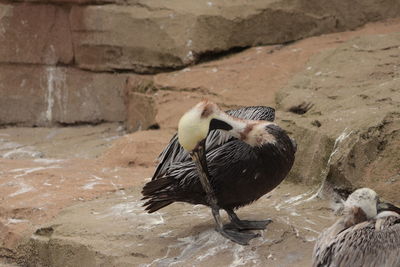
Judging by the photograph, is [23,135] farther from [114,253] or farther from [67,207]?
[114,253]

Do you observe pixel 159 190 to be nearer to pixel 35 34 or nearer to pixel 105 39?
pixel 105 39

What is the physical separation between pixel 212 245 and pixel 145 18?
428 cm

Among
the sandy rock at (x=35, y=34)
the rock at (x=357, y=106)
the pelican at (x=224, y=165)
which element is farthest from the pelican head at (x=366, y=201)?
the sandy rock at (x=35, y=34)

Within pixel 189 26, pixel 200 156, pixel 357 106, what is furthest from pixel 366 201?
pixel 189 26

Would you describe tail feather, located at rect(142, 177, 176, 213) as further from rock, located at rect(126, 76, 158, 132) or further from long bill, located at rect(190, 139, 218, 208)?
rock, located at rect(126, 76, 158, 132)

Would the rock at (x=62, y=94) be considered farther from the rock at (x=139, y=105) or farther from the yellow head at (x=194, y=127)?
the yellow head at (x=194, y=127)

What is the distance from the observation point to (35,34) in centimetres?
939

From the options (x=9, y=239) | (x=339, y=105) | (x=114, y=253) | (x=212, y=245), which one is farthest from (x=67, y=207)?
(x=339, y=105)

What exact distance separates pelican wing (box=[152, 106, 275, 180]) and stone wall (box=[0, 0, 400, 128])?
134 inches

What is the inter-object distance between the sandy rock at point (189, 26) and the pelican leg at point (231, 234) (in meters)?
3.88

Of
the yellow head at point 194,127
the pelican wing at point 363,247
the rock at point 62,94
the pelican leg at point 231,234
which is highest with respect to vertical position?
the yellow head at point 194,127

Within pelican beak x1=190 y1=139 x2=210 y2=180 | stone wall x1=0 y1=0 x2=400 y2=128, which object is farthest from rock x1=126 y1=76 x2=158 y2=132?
pelican beak x1=190 y1=139 x2=210 y2=180

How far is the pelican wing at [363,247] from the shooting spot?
453 cm

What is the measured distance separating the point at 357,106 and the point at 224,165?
66.3 inches
